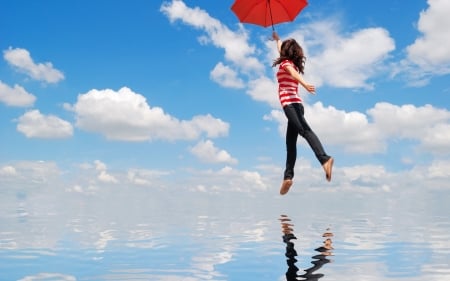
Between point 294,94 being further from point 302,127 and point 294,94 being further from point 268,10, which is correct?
point 268,10

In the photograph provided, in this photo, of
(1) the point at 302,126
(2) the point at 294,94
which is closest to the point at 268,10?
(2) the point at 294,94

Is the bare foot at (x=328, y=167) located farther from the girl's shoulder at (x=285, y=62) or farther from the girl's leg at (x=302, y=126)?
the girl's shoulder at (x=285, y=62)

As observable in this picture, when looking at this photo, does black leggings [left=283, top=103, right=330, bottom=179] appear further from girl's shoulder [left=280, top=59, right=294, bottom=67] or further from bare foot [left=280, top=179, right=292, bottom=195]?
bare foot [left=280, top=179, right=292, bottom=195]

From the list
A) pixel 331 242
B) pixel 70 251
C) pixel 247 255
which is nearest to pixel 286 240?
pixel 331 242

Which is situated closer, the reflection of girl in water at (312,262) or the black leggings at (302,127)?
the reflection of girl in water at (312,262)

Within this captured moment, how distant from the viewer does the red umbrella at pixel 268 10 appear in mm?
13391

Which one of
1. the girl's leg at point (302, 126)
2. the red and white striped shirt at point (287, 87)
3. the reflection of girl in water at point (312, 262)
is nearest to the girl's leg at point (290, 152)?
the girl's leg at point (302, 126)

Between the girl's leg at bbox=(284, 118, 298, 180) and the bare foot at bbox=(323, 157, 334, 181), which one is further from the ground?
the girl's leg at bbox=(284, 118, 298, 180)

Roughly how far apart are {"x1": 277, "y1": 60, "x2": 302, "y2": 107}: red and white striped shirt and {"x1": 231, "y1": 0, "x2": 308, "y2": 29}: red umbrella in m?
1.98

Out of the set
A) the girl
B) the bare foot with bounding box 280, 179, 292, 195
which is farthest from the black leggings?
the bare foot with bounding box 280, 179, 292, 195

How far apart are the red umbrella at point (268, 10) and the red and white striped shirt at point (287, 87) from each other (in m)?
1.98

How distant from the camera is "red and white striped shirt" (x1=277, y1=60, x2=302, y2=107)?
11.9m

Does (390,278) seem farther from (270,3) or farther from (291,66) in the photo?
(270,3)

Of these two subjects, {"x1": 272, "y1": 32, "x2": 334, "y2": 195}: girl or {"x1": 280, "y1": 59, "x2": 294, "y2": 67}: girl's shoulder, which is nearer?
{"x1": 272, "y1": 32, "x2": 334, "y2": 195}: girl
